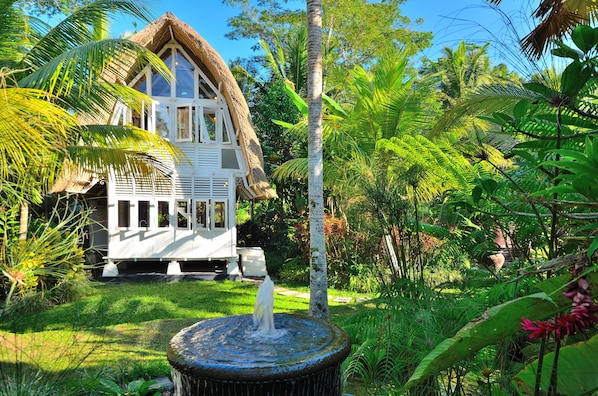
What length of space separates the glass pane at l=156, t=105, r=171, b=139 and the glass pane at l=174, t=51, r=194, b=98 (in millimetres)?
593

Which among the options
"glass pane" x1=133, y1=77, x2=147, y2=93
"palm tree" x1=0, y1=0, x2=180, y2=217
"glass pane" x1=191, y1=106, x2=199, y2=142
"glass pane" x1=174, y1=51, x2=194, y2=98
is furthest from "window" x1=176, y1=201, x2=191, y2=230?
"palm tree" x1=0, y1=0, x2=180, y2=217

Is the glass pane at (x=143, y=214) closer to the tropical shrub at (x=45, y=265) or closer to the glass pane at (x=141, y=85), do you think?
the glass pane at (x=141, y=85)

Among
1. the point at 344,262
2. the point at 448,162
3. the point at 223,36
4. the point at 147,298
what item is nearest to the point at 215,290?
the point at 147,298

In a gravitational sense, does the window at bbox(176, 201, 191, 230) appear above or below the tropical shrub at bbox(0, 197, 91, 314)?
above

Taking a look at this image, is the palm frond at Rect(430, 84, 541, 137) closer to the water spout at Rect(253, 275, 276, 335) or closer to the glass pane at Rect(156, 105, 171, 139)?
the water spout at Rect(253, 275, 276, 335)

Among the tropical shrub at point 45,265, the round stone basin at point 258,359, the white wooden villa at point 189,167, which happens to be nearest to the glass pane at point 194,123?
the white wooden villa at point 189,167

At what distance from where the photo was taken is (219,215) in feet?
40.8

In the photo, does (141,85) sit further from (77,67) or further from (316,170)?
(316,170)

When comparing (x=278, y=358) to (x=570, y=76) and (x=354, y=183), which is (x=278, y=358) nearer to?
(x=570, y=76)

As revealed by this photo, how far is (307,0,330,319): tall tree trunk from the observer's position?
221 inches

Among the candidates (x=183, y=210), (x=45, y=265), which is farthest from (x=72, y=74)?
(x=183, y=210)

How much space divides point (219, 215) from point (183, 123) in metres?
3.03

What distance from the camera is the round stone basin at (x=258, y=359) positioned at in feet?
7.17

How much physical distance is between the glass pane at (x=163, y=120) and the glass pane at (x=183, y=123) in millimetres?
334
